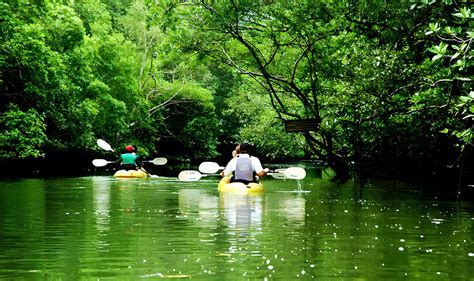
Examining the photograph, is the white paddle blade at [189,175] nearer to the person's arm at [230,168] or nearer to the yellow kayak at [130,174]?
the yellow kayak at [130,174]

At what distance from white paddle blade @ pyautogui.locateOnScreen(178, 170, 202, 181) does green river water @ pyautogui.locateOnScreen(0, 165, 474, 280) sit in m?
7.77

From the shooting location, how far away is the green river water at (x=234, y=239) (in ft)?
20.2

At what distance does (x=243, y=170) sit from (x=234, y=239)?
8.32 meters

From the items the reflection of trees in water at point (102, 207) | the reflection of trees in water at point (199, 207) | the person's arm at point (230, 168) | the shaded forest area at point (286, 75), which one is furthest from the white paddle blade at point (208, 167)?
the shaded forest area at point (286, 75)

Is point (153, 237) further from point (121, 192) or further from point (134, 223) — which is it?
point (121, 192)

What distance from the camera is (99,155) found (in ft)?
145

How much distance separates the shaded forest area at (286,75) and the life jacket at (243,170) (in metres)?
3.15

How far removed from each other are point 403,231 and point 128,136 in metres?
38.1

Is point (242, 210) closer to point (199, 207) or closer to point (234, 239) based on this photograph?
point (199, 207)

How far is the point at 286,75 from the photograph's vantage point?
2583cm

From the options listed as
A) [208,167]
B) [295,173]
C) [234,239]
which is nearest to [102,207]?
[234,239]

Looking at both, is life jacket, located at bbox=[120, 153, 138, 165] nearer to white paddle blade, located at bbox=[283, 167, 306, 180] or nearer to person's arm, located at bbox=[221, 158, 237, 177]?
white paddle blade, located at bbox=[283, 167, 306, 180]

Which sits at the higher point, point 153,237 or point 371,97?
point 371,97

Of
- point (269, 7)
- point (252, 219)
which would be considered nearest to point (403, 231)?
point (252, 219)
